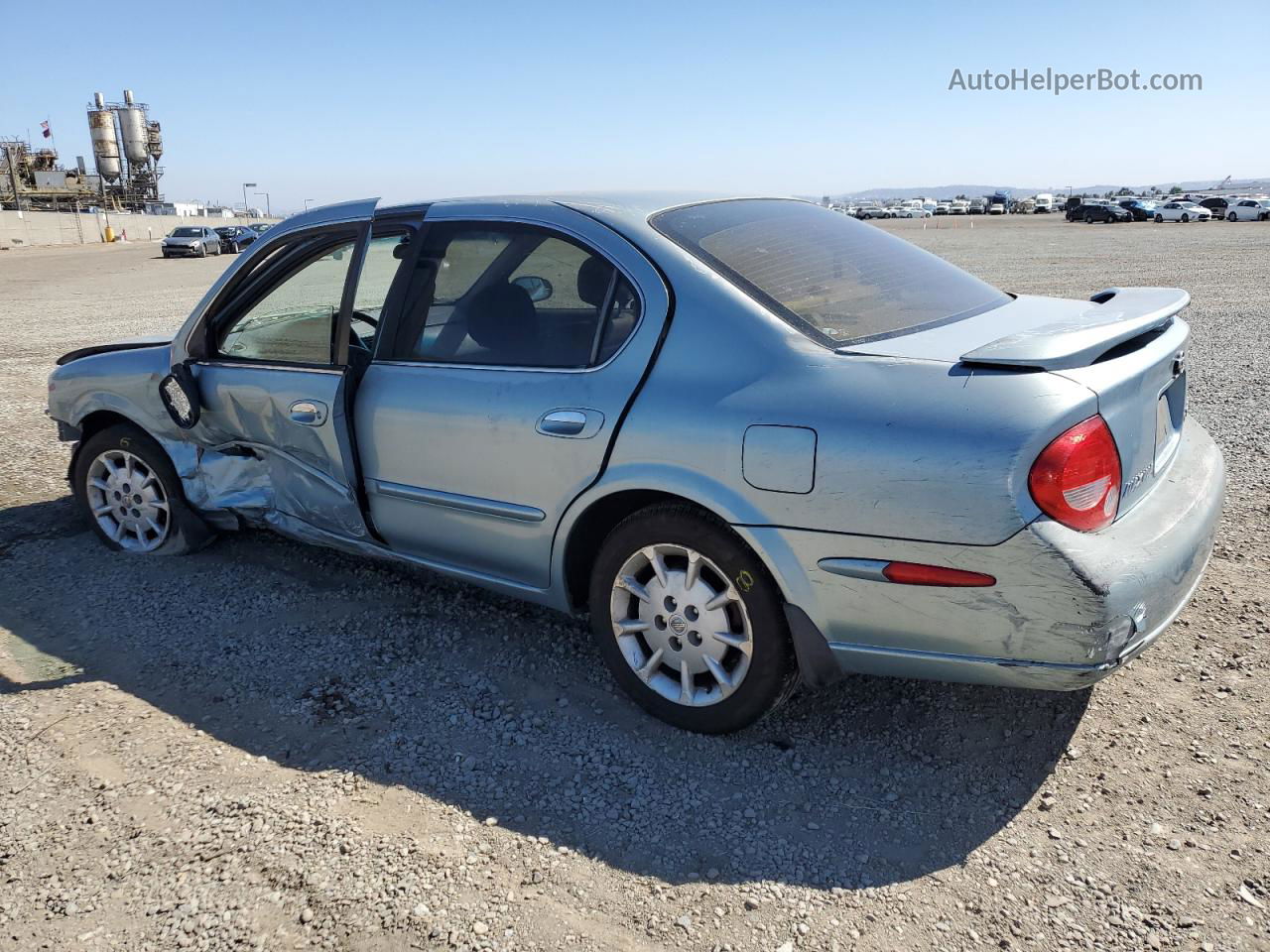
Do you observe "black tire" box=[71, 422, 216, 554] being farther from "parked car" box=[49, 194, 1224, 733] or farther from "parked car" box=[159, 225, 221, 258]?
"parked car" box=[159, 225, 221, 258]

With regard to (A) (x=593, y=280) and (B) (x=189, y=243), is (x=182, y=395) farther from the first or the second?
(B) (x=189, y=243)

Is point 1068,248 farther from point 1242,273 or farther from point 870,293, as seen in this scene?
point 870,293

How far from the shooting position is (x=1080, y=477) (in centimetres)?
249

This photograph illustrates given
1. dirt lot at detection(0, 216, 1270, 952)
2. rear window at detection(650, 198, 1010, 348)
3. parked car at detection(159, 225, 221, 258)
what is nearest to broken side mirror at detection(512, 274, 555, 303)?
rear window at detection(650, 198, 1010, 348)

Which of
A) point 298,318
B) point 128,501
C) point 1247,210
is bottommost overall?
point 128,501

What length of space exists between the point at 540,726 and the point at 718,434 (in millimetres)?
1212

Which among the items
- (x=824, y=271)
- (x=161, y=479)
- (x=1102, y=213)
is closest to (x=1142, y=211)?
(x=1102, y=213)

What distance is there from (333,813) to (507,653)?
1071 mm

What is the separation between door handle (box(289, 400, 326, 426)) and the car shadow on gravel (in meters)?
0.85

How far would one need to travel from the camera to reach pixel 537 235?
11.3 ft

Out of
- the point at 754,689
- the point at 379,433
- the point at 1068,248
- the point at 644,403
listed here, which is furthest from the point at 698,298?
the point at 1068,248

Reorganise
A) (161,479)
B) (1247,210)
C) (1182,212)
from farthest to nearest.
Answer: (1182,212), (1247,210), (161,479)

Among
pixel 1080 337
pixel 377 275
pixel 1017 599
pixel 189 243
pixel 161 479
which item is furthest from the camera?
pixel 189 243

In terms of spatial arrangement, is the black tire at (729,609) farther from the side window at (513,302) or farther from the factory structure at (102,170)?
the factory structure at (102,170)
